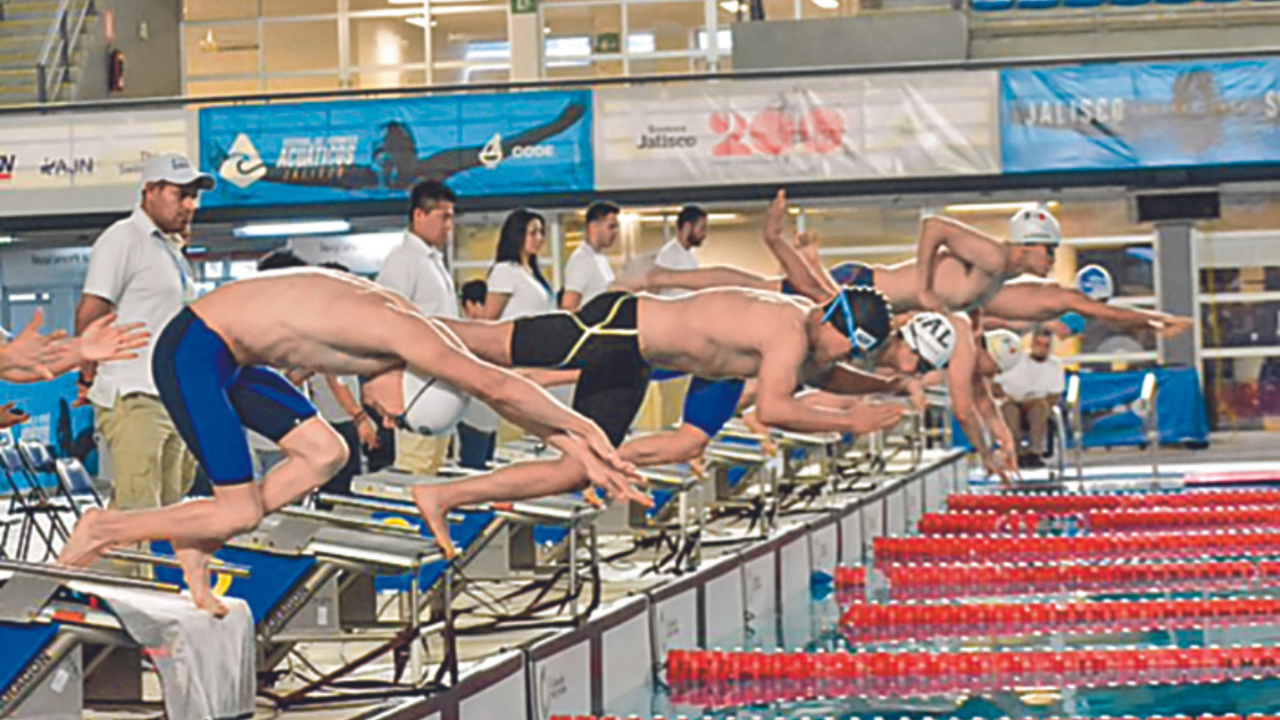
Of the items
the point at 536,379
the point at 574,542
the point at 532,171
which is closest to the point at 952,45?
the point at 532,171

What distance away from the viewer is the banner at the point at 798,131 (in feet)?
56.1

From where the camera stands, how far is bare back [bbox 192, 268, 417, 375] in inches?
188

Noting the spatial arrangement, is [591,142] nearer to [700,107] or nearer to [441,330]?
[700,107]

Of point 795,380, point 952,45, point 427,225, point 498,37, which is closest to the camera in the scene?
point 795,380

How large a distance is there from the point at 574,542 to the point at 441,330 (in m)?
1.50

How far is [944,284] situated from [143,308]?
526cm

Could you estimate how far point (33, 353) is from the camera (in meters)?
5.02

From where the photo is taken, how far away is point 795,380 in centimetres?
672

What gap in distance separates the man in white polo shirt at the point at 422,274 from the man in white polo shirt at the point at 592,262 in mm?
1596

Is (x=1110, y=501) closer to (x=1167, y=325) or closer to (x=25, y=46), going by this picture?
(x=1167, y=325)

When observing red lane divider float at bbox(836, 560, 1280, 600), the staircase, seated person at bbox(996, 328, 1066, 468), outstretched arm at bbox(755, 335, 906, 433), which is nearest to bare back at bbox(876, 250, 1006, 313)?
red lane divider float at bbox(836, 560, 1280, 600)

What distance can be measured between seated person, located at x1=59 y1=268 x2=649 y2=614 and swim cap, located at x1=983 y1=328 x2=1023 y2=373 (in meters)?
9.83

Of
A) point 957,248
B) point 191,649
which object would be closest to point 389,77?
point 957,248

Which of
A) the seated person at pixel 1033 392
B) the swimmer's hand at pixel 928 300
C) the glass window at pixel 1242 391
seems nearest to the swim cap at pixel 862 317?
the swimmer's hand at pixel 928 300
